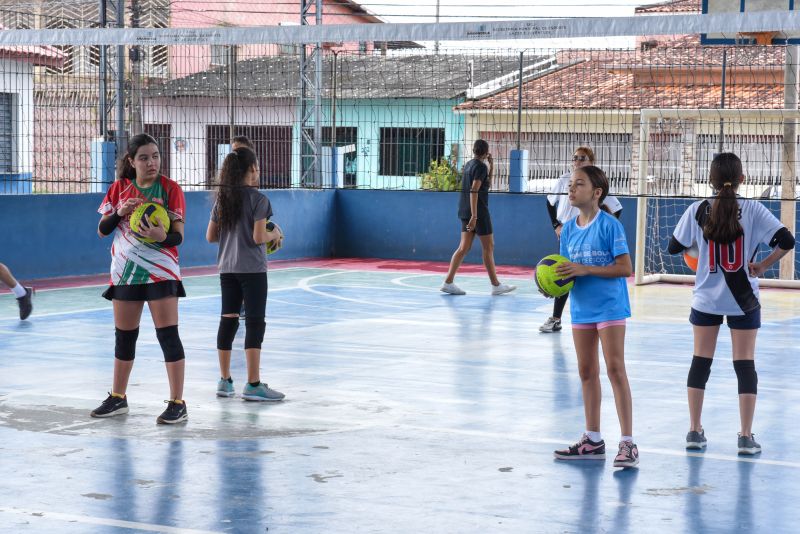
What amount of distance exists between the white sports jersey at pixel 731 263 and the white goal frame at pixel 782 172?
9.34 metres

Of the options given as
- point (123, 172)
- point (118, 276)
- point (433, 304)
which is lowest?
point (433, 304)

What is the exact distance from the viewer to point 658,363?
10594 millimetres

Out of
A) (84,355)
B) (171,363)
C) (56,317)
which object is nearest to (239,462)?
(171,363)

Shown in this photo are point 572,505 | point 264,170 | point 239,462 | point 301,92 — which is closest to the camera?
point 572,505

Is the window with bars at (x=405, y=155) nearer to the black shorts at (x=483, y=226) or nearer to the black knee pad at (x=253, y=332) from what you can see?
the black shorts at (x=483, y=226)

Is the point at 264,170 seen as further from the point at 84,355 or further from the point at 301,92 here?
the point at 84,355

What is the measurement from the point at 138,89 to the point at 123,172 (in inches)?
469

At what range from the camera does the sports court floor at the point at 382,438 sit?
596 cm

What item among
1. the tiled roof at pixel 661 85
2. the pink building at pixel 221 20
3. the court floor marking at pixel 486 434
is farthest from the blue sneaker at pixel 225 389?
the pink building at pixel 221 20

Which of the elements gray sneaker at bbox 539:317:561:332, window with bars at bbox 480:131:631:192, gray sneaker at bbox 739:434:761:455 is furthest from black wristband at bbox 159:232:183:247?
window with bars at bbox 480:131:631:192

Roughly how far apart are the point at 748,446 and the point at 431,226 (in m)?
14.0

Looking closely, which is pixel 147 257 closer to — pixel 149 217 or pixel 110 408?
pixel 149 217

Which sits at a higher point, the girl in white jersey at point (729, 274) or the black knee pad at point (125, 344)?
the girl in white jersey at point (729, 274)

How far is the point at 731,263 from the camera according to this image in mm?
7180
